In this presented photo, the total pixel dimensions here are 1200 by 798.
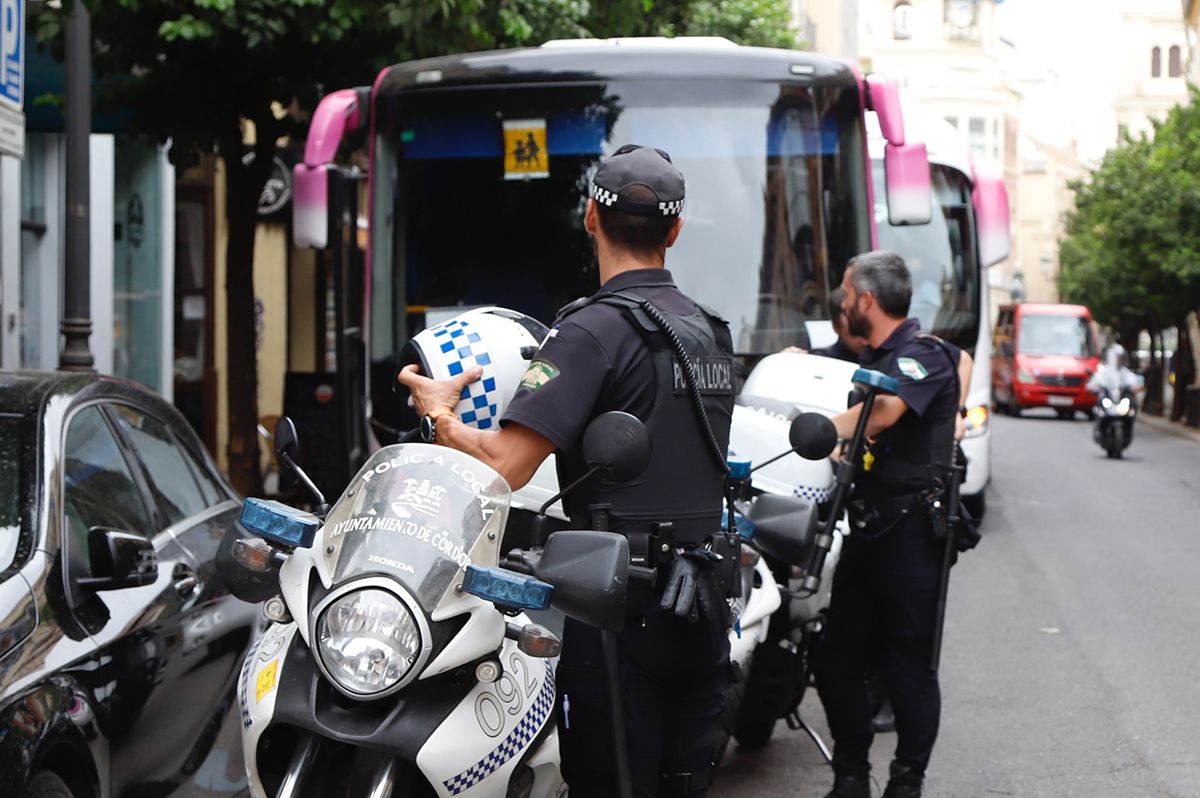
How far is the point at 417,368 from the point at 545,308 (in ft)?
15.6

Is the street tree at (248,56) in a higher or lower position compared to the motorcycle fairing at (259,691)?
higher

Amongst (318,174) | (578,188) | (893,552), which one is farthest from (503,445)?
(318,174)

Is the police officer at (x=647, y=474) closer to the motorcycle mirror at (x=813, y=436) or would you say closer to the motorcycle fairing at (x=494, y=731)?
the motorcycle fairing at (x=494, y=731)

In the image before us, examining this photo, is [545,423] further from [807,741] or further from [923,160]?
[923,160]

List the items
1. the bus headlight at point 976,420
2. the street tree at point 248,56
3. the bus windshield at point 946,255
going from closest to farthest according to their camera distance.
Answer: the street tree at point 248,56, the bus headlight at point 976,420, the bus windshield at point 946,255

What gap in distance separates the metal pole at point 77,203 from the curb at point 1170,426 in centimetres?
2662

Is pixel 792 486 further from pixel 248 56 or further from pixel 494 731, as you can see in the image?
pixel 248 56

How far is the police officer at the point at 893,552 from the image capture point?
5.66 metres

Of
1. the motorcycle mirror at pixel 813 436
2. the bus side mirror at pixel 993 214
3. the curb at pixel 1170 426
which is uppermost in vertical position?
the bus side mirror at pixel 993 214

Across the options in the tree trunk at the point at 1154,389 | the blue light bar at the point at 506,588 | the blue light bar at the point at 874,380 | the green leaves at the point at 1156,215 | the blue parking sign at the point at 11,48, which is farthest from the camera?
the tree trunk at the point at 1154,389

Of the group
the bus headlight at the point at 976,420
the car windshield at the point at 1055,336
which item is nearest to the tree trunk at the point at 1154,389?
the car windshield at the point at 1055,336

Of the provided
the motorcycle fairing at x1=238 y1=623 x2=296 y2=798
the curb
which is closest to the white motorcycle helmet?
the motorcycle fairing at x1=238 y1=623 x2=296 y2=798

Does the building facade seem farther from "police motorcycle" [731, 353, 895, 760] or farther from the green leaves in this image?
"police motorcycle" [731, 353, 895, 760]

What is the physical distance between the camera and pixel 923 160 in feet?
27.3
